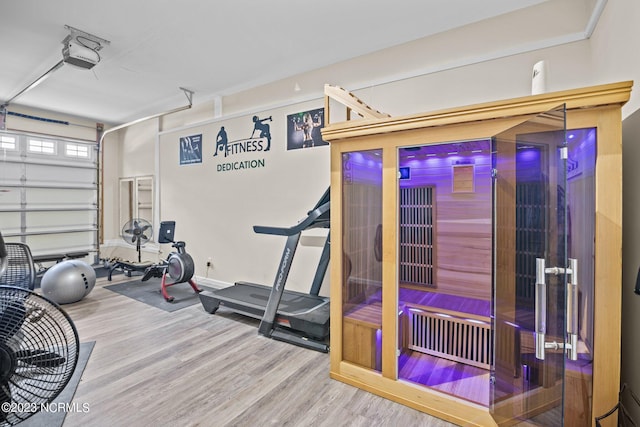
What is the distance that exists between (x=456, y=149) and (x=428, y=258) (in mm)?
1104

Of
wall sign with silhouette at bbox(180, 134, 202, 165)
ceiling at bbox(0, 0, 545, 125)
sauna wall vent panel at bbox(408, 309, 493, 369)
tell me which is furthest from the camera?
wall sign with silhouette at bbox(180, 134, 202, 165)

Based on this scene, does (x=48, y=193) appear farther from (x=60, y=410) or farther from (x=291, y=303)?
(x=291, y=303)

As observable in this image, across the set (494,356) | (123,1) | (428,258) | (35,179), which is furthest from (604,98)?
(35,179)

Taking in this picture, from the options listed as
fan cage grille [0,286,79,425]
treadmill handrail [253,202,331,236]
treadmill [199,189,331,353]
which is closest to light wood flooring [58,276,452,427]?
treadmill [199,189,331,353]

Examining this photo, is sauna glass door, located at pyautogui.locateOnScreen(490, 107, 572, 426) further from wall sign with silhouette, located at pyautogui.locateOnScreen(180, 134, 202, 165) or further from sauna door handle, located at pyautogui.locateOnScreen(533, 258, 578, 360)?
wall sign with silhouette, located at pyautogui.locateOnScreen(180, 134, 202, 165)

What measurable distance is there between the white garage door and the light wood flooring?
379cm

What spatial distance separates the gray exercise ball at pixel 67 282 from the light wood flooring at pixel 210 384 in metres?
0.75

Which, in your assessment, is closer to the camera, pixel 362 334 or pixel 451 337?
pixel 362 334

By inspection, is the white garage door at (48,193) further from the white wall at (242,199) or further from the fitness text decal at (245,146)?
the fitness text decal at (245,146)

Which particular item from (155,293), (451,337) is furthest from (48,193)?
(451,337)

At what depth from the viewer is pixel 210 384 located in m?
2.38

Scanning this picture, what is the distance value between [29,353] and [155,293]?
3.68 m

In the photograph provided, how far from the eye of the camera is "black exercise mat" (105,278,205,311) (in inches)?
167

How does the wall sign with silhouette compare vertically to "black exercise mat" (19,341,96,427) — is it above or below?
above
